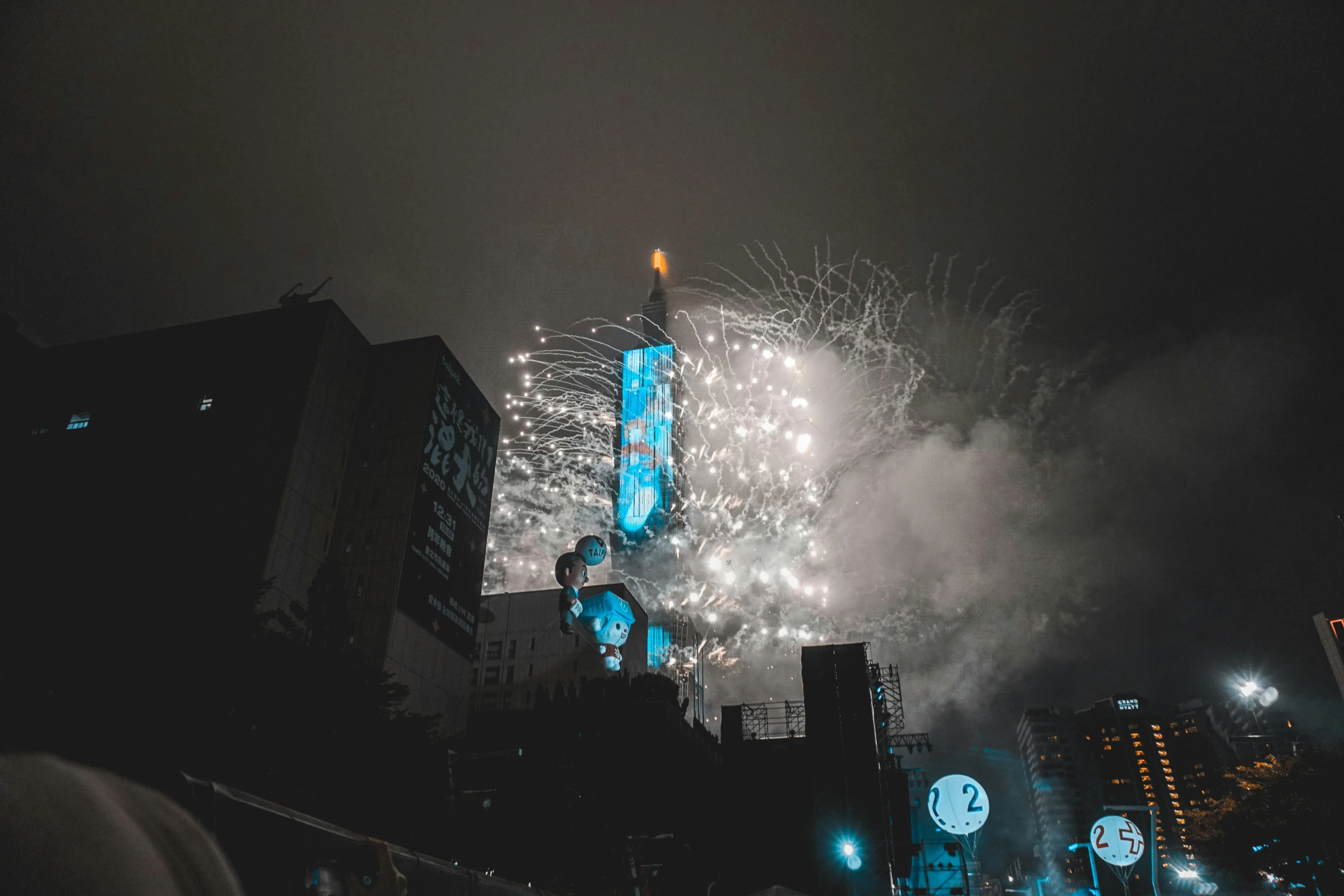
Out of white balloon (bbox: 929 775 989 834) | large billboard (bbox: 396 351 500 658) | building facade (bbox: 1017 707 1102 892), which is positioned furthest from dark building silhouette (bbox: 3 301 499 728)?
building facade (bbox: 1017 707 1102 892)

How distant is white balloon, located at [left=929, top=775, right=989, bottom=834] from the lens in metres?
19.8

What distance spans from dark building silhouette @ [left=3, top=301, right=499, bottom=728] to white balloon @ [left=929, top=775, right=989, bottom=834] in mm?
25943

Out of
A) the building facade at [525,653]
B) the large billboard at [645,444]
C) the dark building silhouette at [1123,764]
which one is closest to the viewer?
the building facade at [525,653]

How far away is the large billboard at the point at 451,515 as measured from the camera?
44.3 meters

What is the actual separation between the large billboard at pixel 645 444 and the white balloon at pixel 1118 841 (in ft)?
167

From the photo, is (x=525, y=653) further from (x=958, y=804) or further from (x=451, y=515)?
(x=958, y=804)

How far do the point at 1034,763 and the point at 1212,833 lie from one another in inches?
7316

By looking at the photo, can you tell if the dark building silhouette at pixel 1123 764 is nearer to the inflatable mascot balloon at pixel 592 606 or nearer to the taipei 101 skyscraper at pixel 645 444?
the taipei 101 skyscraper at pixel 645 444

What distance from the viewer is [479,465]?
51.5m

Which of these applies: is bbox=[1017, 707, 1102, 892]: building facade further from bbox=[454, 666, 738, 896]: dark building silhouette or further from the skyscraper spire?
bbox=[454, 666, 738, 896]: dark building silhouette

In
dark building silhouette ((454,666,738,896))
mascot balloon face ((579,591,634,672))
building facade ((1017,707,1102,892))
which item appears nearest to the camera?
dark building silhouette ((454,666,738,896))

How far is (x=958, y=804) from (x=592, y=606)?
16042 mm

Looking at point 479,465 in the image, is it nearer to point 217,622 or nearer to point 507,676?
point 507,676

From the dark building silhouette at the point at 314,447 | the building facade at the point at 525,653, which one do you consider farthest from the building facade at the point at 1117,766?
the dark building silhouette at the point at 314,447
